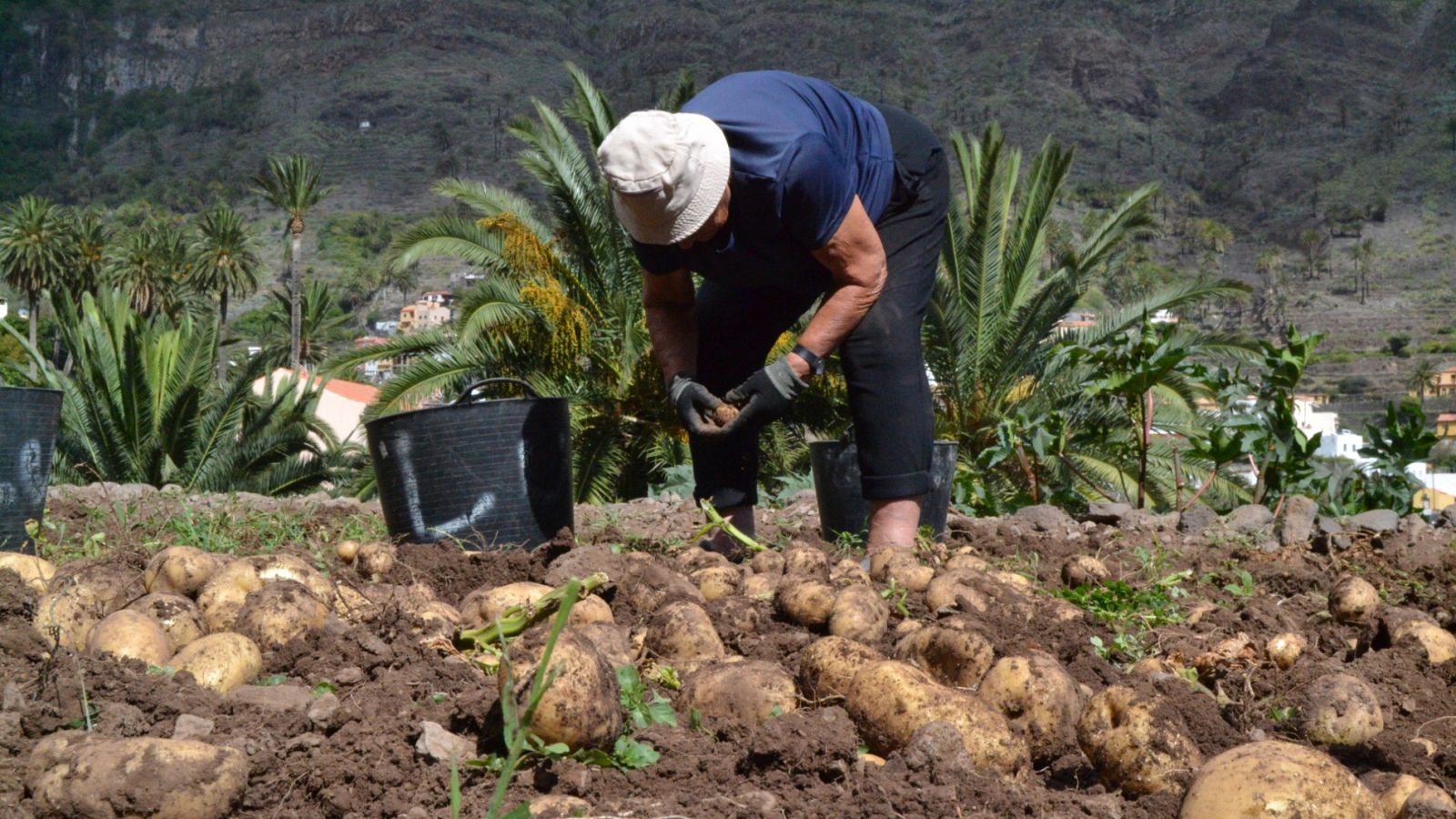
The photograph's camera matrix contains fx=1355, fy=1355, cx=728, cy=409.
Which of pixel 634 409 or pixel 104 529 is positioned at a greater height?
pixel 104 529

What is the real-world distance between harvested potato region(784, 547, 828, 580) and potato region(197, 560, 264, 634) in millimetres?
1112

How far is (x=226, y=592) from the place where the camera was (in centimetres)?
251

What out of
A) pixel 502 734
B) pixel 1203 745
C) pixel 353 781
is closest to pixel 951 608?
pixel 1203 745

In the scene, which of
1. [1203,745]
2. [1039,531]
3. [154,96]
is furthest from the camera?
[154,96]

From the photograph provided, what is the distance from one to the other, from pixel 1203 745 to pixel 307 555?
7.62 feet

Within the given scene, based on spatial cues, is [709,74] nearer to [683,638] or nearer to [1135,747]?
[683,638]

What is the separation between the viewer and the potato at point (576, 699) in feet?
5.64

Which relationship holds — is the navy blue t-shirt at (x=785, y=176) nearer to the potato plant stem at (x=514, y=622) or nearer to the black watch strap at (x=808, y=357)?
the black watch strap at (x=808, y=357)

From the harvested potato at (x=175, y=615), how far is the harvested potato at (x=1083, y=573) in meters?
1.95

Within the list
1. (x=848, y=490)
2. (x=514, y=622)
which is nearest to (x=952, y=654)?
(x=514, y=622)

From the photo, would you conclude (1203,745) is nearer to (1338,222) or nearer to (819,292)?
(819,292)

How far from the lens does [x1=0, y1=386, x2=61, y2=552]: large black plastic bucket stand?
3771 millimetres

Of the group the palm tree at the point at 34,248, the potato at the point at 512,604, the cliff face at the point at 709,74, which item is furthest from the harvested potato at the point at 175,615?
the cliff face at the point at 709,74

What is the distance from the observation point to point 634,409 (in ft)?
43.3
